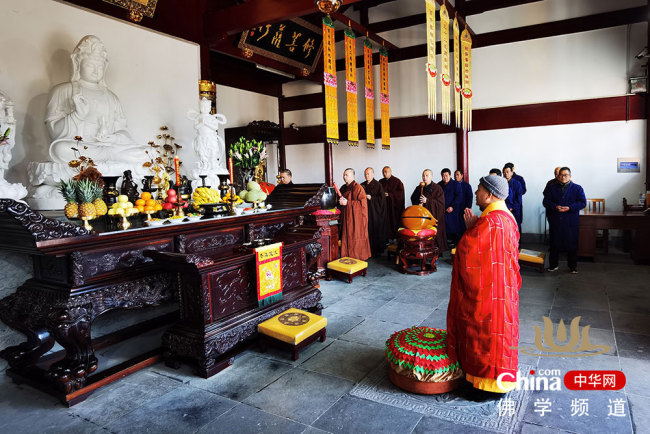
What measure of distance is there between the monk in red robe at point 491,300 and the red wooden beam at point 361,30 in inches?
215

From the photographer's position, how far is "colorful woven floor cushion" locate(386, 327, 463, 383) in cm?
244

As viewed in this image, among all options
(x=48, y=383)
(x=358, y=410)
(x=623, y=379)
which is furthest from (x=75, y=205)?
(x=623, y=379)

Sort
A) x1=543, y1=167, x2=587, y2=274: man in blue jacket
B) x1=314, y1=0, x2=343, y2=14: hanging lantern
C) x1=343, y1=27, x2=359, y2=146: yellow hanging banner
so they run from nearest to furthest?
x1=314, y1=0, x2=343, y2=14: hanging lantern → x1=543, y1=167, x2=587, y2=274: man in blue jacket → x1=343, y1=27, x2=359, y2=146: yellow hanging banner

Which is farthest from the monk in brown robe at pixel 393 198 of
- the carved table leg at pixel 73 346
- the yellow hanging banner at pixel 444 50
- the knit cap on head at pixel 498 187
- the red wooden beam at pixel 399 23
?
the carved table leg at pixel 73 346

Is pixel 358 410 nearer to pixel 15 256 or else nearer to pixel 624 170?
pixel 15 256

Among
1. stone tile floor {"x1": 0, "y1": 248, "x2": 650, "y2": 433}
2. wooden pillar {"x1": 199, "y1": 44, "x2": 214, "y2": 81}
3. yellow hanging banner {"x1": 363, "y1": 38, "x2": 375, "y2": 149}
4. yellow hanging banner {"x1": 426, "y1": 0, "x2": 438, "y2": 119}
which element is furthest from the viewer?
yellow hanging banner {"x1": 363, "y1": 38, "x2": 375, "y2": 149}

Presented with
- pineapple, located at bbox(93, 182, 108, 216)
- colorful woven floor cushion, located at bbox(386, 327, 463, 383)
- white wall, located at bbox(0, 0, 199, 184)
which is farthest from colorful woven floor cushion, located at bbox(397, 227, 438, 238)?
pineapple, located at bbox(93, 182, 108, 216)

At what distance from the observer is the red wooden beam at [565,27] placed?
23.0 ft

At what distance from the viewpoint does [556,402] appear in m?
2.37

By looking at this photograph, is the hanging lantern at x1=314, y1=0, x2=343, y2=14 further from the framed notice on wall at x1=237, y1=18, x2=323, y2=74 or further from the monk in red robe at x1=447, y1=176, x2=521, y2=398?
the monk in red robe at x1=447, y1=176, x2=521, y2=398

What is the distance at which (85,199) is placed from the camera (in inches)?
110

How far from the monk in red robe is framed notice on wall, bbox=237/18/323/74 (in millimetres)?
6091

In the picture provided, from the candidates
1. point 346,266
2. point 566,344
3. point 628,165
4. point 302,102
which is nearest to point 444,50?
point 346,266

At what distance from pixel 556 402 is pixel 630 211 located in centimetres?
547
